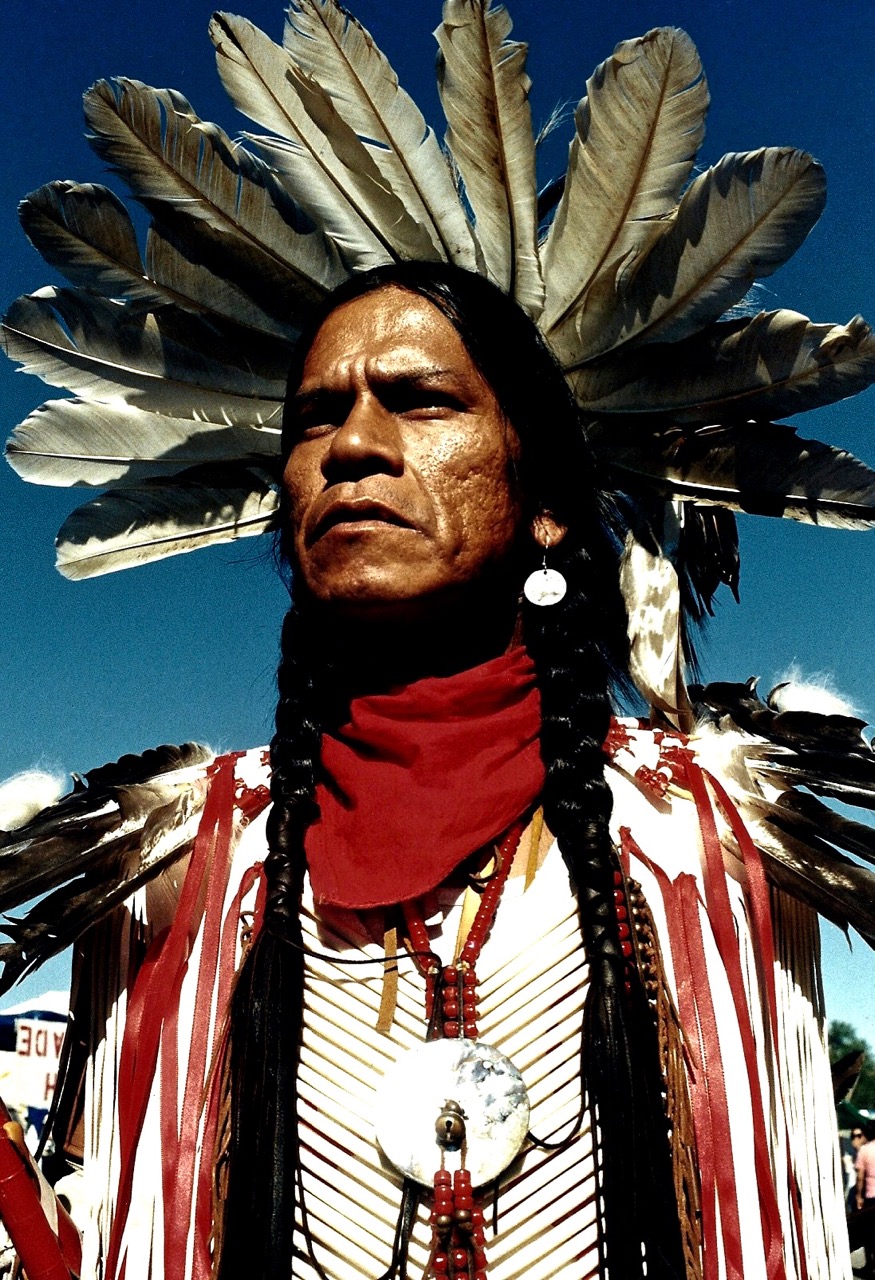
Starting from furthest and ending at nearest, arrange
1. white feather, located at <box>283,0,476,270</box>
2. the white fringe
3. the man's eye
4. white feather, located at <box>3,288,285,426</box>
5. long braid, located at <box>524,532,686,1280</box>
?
white feather, located at <box>3,288,285,426</box> → white feather, located at <box>283,0,476,270</box> → the man's eye → the white fringe → long braid, located at <box>524,532,686,1280</box>

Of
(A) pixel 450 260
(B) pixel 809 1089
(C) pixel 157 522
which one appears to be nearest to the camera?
(B) pixel 809 1089

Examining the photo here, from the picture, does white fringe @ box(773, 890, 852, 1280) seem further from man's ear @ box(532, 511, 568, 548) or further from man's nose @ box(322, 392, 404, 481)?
man's nose @ box(322, 392, 404, 481)

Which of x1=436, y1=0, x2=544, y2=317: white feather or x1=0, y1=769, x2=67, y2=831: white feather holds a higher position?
Answer: x1=436, y1=0, x2=544, y2=317: white feather

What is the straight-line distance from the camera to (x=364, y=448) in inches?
93.4

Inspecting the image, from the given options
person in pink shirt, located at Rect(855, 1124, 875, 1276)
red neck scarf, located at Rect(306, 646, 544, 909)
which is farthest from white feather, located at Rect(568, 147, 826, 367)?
person in pink shirt, located at Rect(855, 1124, 875, 1276)

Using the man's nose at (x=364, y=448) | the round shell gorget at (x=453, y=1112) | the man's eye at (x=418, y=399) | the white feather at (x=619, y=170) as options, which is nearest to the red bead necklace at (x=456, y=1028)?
the round shell gorget at (x=453, y=1112)

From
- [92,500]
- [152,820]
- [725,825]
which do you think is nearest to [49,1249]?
[152,820]

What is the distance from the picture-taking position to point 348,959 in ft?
7.26

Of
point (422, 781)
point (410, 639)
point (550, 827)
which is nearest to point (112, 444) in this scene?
point (410, 639)

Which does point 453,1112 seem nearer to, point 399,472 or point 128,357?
point 399,472

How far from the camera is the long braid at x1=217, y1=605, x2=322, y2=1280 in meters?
1.96

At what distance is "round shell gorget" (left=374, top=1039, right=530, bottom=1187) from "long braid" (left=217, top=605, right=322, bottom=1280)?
A: 18 cm

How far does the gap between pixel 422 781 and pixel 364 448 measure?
2.12 feet

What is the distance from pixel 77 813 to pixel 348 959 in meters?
0.65
